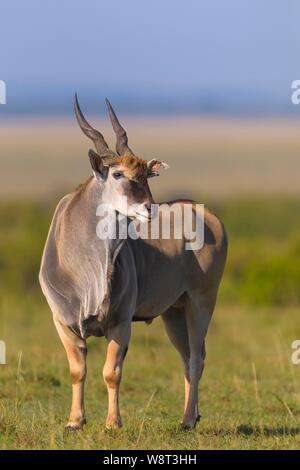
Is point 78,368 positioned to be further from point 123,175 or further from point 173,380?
point 173,380

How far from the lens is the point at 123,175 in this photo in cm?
775

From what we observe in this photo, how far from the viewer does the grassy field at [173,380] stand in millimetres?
7824

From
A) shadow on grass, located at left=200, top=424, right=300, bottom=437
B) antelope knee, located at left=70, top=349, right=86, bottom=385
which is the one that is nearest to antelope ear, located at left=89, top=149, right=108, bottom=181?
antelope knee, located at left=70, top=349, right=86, bottom=385

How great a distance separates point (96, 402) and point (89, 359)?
3.52 meters

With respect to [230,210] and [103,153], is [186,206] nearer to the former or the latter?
[103,153]

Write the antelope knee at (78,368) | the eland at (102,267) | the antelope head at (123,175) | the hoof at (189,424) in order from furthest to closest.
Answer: the hoof at (189,424) < the antelope knee at (78,368) < the eland at (102,267) < the antelope head at (123,175)

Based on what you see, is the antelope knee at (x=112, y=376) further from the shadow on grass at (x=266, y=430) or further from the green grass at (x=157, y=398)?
the shadow on grass at (x=266, y=430)

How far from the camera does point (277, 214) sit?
172 feet

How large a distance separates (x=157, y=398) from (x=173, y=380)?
124 centimetres

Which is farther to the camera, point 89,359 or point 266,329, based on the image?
point 266,329

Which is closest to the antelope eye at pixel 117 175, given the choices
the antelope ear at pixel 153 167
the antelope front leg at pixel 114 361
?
the antelope ear at pixel 153 167

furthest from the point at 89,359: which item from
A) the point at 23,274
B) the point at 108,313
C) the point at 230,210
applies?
the point at 230,210

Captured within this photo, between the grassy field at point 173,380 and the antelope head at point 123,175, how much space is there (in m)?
1.28

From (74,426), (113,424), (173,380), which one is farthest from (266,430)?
(173,380)
